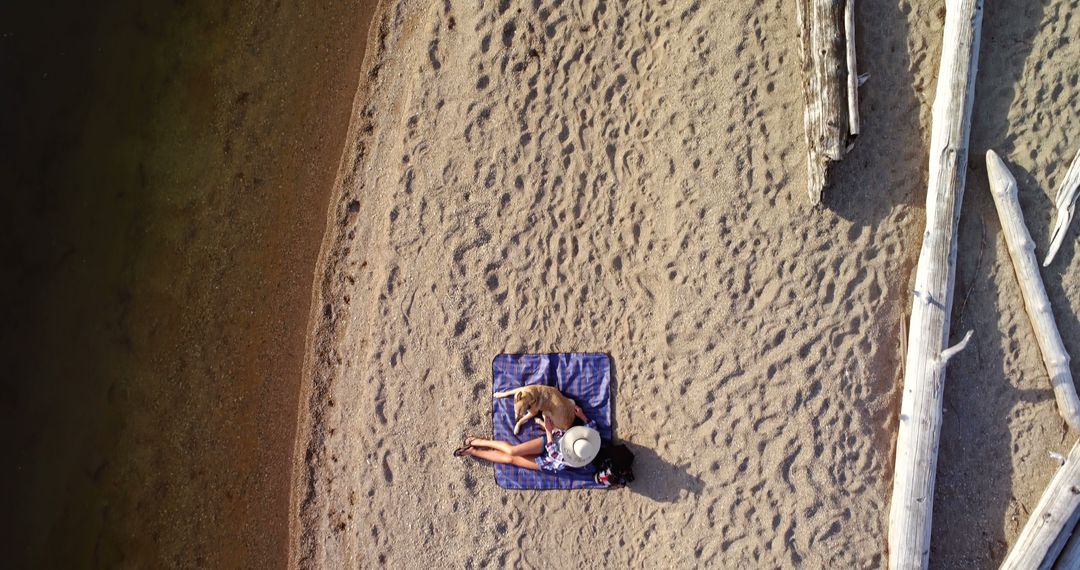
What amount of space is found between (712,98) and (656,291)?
136cm

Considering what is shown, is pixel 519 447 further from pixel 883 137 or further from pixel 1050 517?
pixel 1050 517

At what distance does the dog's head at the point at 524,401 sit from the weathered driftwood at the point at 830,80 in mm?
2336

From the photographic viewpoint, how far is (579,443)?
4.35 metres

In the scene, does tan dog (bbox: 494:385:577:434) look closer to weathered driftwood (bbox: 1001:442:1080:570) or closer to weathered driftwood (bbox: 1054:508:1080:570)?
weathered driftwood (bbox: 1001:442:1080:570)

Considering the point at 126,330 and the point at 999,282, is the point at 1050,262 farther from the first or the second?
the point at 126,330

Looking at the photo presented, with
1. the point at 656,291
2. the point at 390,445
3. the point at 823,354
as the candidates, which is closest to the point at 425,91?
the point at 656,291

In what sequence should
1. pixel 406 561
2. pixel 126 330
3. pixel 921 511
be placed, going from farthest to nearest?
pixel 126 330, pixel 406 561, pixel 921 511

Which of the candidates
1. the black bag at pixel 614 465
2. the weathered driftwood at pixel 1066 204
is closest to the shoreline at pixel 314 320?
the black bag at pixel 614 465

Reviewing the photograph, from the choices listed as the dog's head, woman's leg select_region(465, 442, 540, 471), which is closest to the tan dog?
the dog's head

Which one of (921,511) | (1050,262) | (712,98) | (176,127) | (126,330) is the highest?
(712,98)

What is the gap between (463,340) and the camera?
15.4 ft

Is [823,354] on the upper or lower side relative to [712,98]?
lower

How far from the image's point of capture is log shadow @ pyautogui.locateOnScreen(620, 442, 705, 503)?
180 inches

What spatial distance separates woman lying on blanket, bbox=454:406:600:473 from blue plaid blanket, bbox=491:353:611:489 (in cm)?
7
